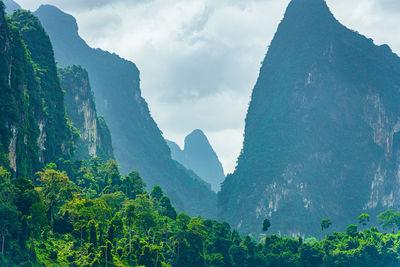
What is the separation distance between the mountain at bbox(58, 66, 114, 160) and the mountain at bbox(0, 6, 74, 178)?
90.6ft

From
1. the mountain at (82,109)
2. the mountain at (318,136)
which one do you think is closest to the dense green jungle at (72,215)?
the mountain at (82,109)

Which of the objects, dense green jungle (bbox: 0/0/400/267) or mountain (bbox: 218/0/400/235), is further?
mountain (bbox: 218/0/400/235)

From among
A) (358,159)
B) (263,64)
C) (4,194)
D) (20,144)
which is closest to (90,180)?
(20,144)

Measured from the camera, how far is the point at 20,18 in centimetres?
8488

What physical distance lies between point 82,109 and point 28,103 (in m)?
51.2

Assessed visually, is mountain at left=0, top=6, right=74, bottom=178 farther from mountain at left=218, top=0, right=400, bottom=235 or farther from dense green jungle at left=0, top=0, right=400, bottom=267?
mountain at left=218, top=0, right=400, bottom=235

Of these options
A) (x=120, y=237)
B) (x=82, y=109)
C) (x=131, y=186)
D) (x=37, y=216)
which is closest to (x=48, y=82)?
(x=131, y=186)

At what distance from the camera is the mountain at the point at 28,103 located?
181ft

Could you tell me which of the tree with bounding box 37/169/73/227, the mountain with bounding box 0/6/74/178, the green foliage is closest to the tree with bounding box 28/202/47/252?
the green foliage

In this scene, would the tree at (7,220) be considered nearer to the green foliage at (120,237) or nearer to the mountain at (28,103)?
the green foliage at (120,237)

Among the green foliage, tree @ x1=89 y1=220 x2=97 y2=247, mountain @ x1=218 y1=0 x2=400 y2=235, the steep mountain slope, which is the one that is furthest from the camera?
mountain @ x1=218 y1=0 x2=400 y2=235

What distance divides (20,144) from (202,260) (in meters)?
23.5

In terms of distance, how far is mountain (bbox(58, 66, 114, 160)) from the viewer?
112 metres

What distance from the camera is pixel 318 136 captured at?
146500 mm
